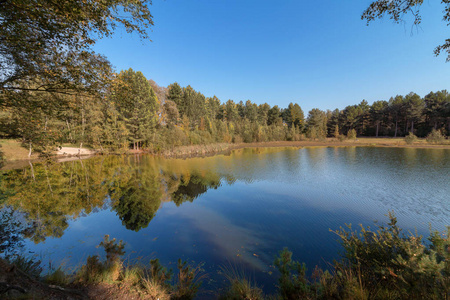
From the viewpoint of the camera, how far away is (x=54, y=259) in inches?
208

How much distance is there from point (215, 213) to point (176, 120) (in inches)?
1469

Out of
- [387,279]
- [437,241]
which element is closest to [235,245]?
[387,279]

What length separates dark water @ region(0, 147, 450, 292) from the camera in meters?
5.78

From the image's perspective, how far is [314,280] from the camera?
3377mm

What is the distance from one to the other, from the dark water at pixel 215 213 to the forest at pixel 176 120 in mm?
3470

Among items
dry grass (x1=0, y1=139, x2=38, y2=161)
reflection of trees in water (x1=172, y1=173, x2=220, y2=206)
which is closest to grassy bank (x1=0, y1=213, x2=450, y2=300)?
reflection of trees in water (x1=172, y1=173, x2=220, y2=206)

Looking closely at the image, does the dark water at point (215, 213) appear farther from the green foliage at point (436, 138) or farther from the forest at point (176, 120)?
the green foliage at point (436, 138)

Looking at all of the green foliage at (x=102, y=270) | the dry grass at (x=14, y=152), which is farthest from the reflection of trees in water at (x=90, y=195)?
the dry grass at (x=14, y=152)

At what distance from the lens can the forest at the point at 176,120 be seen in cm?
569

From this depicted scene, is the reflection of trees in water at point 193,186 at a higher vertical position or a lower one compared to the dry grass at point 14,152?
lower

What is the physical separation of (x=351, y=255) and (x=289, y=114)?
72.6 m

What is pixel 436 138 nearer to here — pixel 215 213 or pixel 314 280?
pixel 215 213

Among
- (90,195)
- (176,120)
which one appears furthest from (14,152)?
(176,120)

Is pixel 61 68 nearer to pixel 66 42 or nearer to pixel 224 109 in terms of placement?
pixel 66 42
